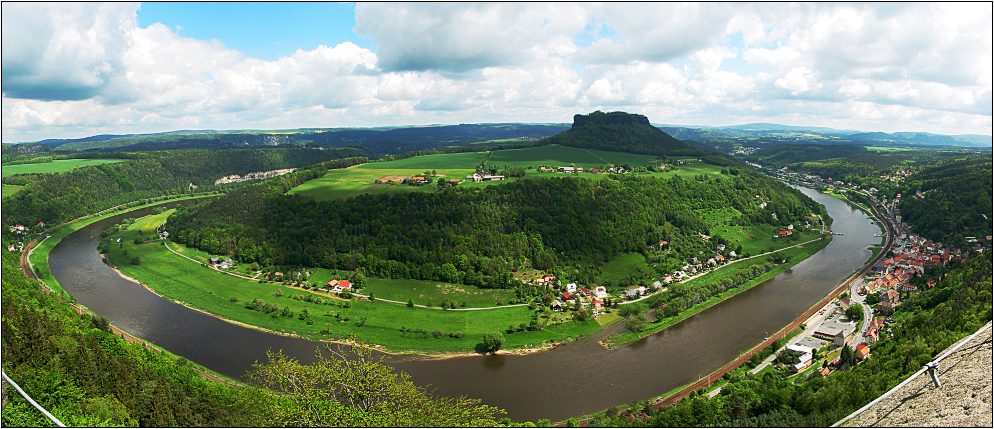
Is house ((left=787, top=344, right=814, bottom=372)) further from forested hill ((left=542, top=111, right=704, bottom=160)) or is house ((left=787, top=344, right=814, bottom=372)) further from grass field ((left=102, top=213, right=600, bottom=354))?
forested hill ((left=542, top=111, right=704, bottom=160))

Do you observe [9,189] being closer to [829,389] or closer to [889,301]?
[829,389]

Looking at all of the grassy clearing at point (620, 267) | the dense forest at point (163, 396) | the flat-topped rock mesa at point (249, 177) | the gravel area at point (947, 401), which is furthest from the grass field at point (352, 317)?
the flat-topped rock mesa at point (249, 177)

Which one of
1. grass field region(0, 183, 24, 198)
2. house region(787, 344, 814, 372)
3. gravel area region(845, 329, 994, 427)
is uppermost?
grass field region(0, 183, 24, 198)

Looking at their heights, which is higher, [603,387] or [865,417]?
[865,417]

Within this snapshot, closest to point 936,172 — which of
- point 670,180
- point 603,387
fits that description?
point 670,180

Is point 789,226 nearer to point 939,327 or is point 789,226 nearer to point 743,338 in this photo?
point 743,338

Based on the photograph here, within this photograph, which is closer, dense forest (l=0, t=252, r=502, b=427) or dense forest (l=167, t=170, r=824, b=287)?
dense forest (l=0, t=252, r=502, b=427)

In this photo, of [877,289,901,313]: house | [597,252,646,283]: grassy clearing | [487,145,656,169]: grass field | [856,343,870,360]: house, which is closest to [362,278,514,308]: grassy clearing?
[597,252,646,283]: grassy clearing
